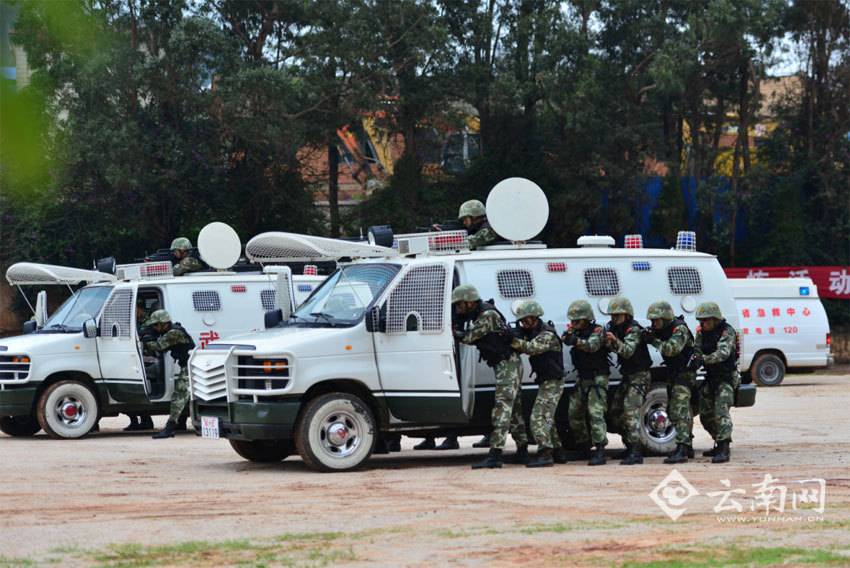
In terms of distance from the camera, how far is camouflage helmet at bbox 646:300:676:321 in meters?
11.6

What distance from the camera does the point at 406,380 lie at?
11352 mm

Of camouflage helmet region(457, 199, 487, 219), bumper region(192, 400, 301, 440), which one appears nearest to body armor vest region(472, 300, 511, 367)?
bumper region(192, 400, 301, 440)

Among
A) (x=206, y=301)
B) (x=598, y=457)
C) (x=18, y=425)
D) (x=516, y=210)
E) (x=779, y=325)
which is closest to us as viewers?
(x=598, y=457)

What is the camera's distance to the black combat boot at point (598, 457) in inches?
460

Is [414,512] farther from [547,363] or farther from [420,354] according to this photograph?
[547,363]

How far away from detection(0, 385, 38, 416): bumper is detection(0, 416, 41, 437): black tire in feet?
3.25

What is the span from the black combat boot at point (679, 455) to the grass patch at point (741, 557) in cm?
506

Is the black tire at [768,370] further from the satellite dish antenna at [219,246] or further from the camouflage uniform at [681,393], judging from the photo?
the camouflage uniform at [681,393]

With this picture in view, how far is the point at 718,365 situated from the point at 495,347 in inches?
99.2

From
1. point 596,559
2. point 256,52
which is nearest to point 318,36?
point 256,52

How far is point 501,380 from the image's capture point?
11.2 meters

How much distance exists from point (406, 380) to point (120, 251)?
2324 cm

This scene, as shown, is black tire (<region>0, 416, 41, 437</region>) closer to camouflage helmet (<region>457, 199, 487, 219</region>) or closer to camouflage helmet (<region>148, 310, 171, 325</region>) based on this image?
camouflage helmet (<region>148, 310, 171, 325</region>)

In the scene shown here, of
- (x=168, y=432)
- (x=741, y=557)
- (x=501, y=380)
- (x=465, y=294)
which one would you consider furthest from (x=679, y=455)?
(x=168, y=432)
